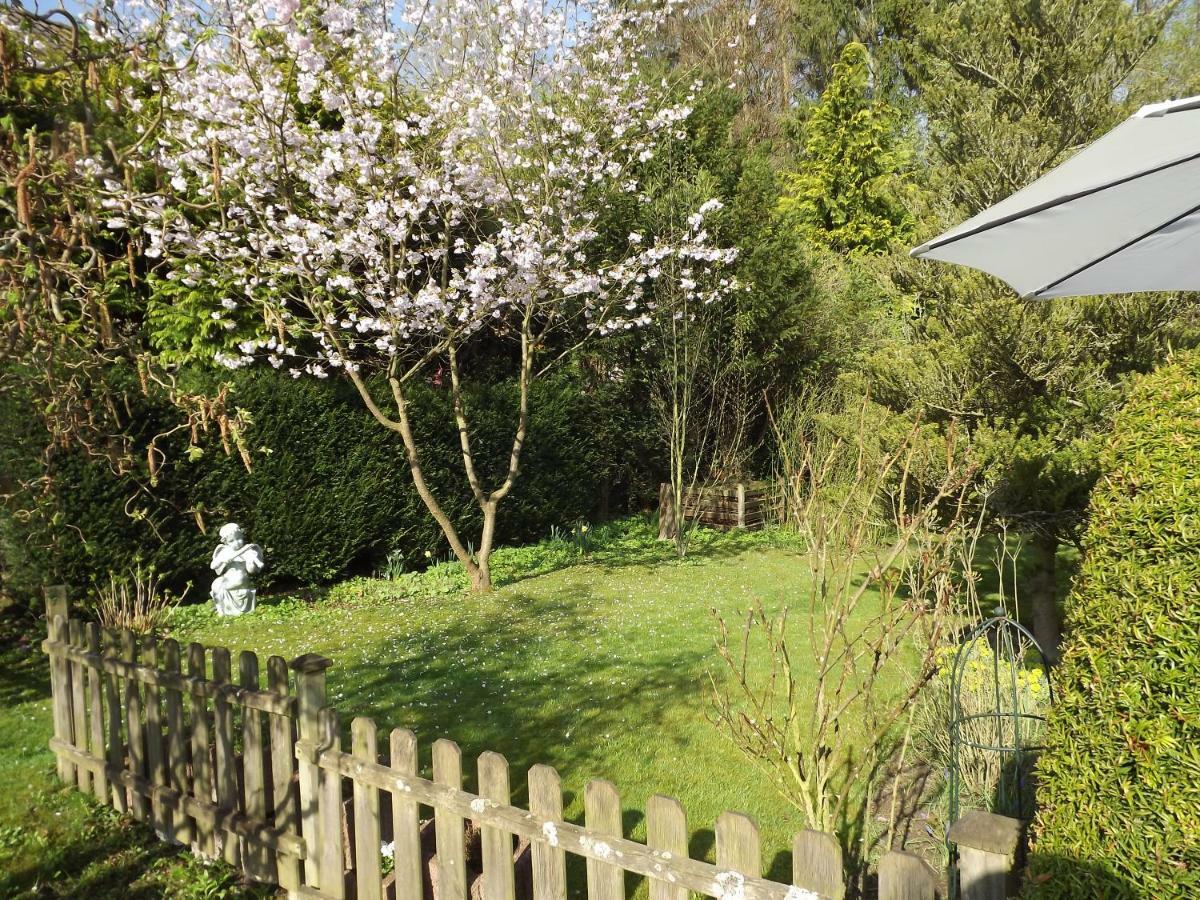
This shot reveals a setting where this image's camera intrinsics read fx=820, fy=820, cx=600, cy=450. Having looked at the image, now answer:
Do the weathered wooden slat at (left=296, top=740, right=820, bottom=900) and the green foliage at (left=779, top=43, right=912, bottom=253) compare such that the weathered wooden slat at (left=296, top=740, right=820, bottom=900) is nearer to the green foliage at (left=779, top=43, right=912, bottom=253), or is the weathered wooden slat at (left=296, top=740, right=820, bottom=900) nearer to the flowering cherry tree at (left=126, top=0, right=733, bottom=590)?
the flowering cherry tree at (left=126, top=0, right=733, bottom=590)

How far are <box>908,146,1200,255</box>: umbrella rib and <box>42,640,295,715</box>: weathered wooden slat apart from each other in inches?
97.8

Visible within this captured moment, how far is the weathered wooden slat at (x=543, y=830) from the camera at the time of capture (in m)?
1.77

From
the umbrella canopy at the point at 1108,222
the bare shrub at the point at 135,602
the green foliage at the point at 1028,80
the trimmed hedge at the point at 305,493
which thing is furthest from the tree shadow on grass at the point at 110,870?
the green foliage at the point at 1028,80

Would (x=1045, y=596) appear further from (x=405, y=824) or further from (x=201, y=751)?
(x=201, y=751)

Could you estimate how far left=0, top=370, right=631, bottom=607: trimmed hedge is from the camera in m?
6.19

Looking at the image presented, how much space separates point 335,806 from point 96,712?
1448mm

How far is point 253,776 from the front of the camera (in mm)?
2764

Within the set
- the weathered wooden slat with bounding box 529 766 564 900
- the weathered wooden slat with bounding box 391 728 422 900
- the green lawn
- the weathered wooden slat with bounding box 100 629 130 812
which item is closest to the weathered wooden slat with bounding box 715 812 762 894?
the weathered wooden slat with bounding box 529 766 564 900

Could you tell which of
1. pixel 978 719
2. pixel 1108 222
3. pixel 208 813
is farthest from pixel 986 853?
pixel 208 813

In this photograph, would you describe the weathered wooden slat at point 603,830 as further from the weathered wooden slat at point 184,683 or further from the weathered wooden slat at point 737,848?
the weathered wooden slat at point 184,683

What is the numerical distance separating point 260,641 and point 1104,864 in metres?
5.58

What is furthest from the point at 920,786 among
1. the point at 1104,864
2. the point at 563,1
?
the point at 563,1

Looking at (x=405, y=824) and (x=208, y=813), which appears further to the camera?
(x=208, y=813)

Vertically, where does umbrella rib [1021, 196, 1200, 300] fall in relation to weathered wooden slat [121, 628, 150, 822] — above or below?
above
